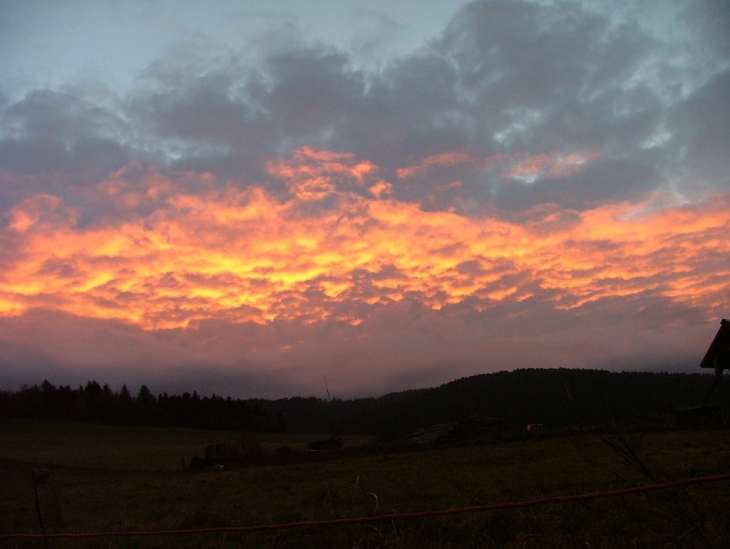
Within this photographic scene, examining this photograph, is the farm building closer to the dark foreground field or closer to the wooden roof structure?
the dark foreground field

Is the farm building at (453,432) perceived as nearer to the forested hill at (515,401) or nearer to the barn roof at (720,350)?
the forested hill at (515,401)

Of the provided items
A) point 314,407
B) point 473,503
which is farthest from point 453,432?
point 314,407

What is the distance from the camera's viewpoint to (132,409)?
100375mm

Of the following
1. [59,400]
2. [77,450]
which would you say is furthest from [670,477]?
[59,400]

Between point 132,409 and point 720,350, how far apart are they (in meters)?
103

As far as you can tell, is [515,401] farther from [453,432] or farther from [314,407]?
[314,407]

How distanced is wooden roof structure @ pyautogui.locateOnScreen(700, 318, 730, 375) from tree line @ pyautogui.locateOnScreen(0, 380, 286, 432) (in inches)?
3280

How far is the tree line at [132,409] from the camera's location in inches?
3723

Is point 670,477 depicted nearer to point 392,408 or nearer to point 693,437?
point 693,437

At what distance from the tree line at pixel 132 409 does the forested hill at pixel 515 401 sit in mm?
17650

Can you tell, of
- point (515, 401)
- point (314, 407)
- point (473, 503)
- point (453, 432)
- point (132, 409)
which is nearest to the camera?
point (473, 503)

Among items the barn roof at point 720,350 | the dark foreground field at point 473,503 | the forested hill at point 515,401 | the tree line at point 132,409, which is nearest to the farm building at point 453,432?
the forested hill at point 515,401

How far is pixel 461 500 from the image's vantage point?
9344mm

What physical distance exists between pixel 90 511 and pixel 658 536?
1720cm
